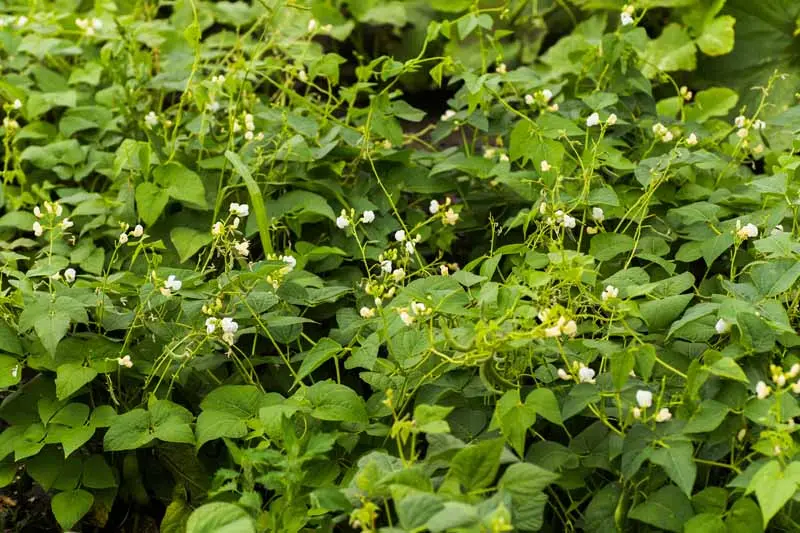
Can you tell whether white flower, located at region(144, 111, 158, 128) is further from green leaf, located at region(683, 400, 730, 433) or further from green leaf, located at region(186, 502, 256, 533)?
green leaf, located at region(683, 400, 730, 433)

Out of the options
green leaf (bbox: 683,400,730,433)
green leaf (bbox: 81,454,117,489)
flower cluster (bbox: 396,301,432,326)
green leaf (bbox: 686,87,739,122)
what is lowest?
green leaf (bbox: 81,454,117,489)

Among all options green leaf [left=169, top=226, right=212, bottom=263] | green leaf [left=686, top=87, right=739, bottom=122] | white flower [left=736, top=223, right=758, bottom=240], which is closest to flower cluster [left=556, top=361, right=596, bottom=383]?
white flower [left=736, top=223, right=758, bottom=240]

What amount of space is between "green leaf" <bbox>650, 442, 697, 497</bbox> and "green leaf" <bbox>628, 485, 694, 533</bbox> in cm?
6

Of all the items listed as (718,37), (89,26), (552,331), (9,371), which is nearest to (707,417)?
(552,331)

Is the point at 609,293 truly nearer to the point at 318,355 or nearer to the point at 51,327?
the point at 318,355

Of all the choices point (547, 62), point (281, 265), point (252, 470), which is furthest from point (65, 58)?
point (252, 470)

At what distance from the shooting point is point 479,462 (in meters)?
1.65

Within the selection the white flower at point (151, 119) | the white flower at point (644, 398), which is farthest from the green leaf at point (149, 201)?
the white flower at point (644, 398)

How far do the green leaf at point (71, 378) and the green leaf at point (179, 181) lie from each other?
0.58 metres

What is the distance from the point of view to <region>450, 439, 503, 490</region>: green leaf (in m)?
1.65

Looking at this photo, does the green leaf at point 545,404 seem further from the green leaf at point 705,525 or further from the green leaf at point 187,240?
the green leaf at point 187,240

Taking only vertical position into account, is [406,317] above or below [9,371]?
above

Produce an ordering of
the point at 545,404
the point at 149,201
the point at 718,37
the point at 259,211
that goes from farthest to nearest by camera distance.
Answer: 1. the point at 718,37
2. the point at 149,201
3. the point at 259,211
4. the point at 545,404

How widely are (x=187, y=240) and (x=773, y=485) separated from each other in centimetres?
143
